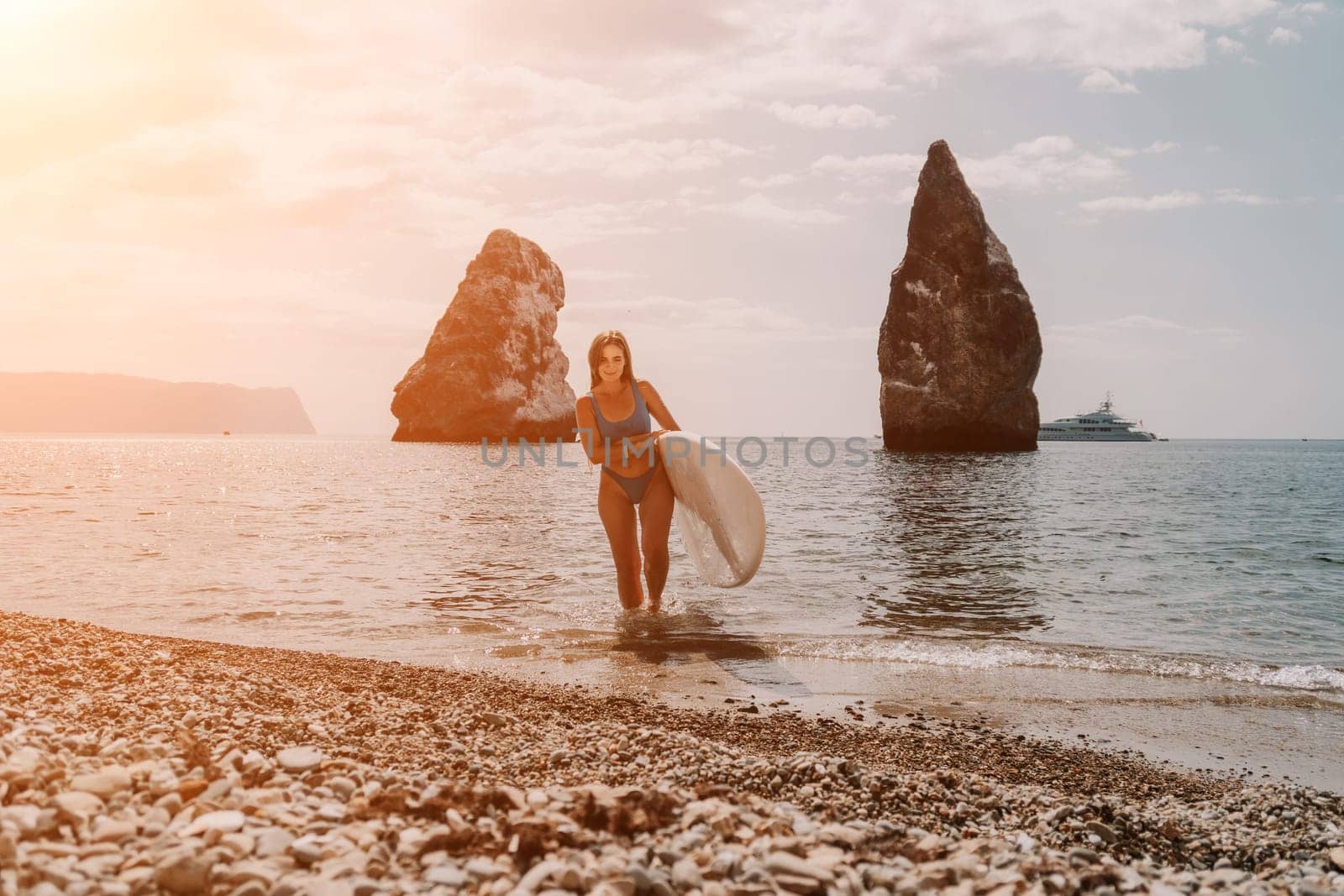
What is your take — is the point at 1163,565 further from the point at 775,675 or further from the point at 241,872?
the point at 241,872

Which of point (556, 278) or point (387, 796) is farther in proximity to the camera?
point (556, 278)

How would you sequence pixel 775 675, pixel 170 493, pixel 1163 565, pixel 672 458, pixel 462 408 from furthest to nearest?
pixel 462 408, pixel 170 493, pixel 1163 565, pixel 672 458, pixel 775 675

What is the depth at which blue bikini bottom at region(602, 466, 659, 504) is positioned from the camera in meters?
8.45

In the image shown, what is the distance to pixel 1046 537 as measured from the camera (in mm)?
16109

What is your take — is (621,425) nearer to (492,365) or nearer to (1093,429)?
(492,365)

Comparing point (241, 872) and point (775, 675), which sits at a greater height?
point (241, 872)

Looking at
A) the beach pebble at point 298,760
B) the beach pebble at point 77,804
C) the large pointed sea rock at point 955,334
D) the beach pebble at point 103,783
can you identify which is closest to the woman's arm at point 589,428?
the beach pebble at point 298,760

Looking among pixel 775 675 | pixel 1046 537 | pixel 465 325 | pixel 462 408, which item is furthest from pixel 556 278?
pixel 775 675

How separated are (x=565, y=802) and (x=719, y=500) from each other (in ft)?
18.3

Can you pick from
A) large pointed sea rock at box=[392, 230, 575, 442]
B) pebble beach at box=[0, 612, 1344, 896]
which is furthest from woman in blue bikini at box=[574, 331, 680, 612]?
large pointed sea rock at box=[392, 230, 575, 442]

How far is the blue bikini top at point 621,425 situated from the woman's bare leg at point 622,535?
0.45 metres

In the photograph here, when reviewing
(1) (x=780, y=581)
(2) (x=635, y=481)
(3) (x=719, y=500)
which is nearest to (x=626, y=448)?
(2) (x=635, y=481)

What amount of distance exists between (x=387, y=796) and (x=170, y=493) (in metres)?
28.2

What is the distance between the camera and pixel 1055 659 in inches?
286
